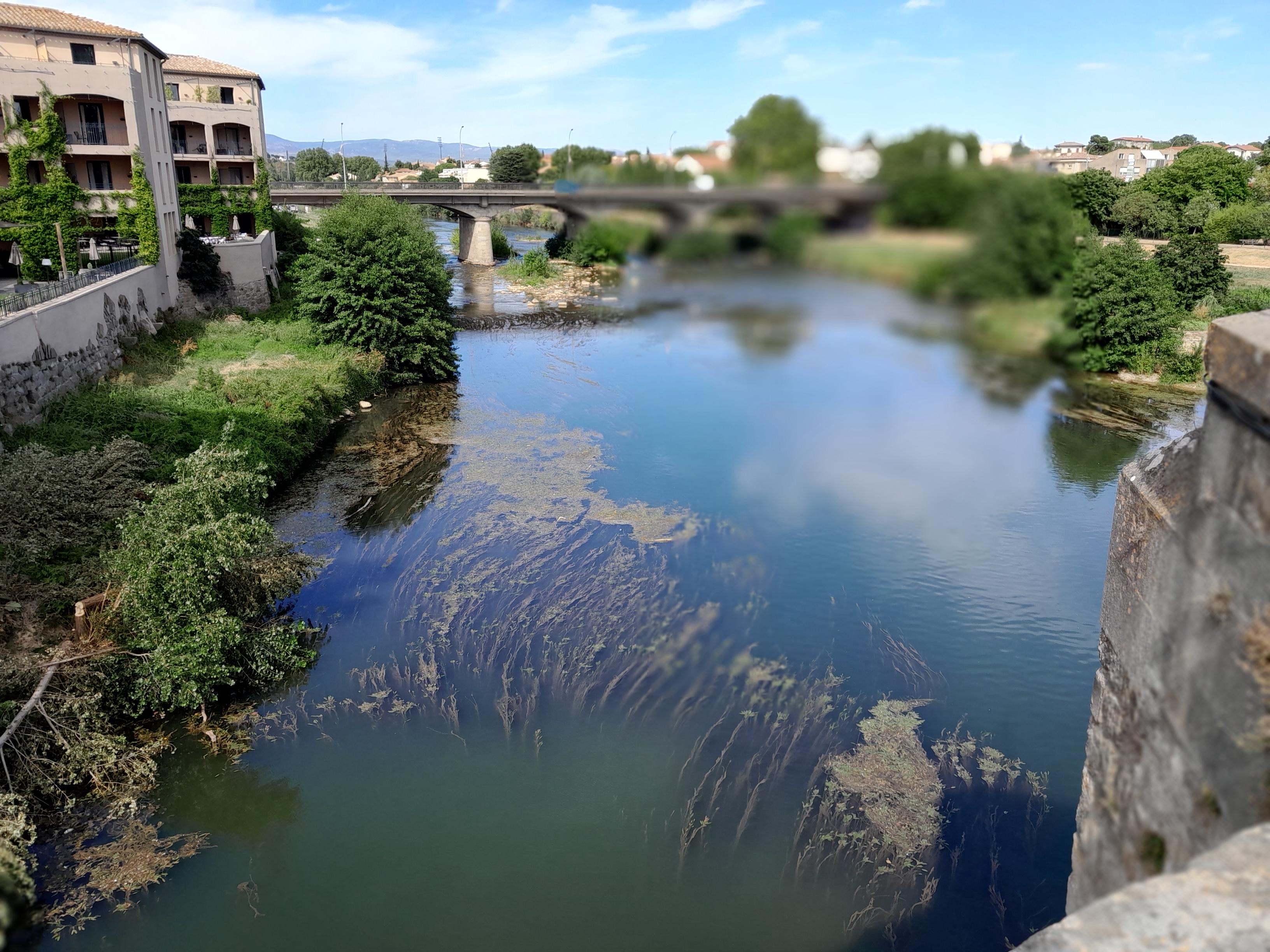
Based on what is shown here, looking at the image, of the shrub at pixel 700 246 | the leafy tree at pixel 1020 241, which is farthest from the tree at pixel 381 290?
the leafy tree at pixel 1020 241

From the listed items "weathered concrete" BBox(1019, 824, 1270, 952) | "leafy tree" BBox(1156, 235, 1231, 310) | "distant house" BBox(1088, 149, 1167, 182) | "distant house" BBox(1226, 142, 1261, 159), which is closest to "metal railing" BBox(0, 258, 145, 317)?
"distant house" BBox(1088, 149, 1167, 182)

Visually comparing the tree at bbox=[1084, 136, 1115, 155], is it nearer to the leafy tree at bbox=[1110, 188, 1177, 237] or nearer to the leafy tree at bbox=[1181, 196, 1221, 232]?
the leafy tree at bbox=[1110, 188, 1177, 237]

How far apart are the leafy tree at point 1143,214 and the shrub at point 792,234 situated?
2706 millimetres

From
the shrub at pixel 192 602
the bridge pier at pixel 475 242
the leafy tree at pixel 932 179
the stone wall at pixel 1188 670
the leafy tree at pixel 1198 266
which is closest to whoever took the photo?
the stone wall at pixel 1188 670

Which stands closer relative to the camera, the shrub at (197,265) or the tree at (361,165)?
the shrub at (197,265)

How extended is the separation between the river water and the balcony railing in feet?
53.7

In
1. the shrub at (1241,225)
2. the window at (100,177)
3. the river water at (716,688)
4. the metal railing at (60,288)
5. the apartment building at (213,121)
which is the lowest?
the river water at (716,688)

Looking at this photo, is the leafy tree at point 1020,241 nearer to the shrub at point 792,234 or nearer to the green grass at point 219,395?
the shrub at point 792,234

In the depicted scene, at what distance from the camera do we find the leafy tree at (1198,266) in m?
31.5

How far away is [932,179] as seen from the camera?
343 cm

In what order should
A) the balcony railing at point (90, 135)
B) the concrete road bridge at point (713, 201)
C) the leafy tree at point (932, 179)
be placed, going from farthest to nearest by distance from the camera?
the balcony railing at point (90, 135) → the concrete road bridge at point (713, 201) → the leafy tree at point (932, 179)

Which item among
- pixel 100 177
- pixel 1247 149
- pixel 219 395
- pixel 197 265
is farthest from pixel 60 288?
pixel 1247 149

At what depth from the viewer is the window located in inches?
1095

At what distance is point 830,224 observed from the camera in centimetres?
363
